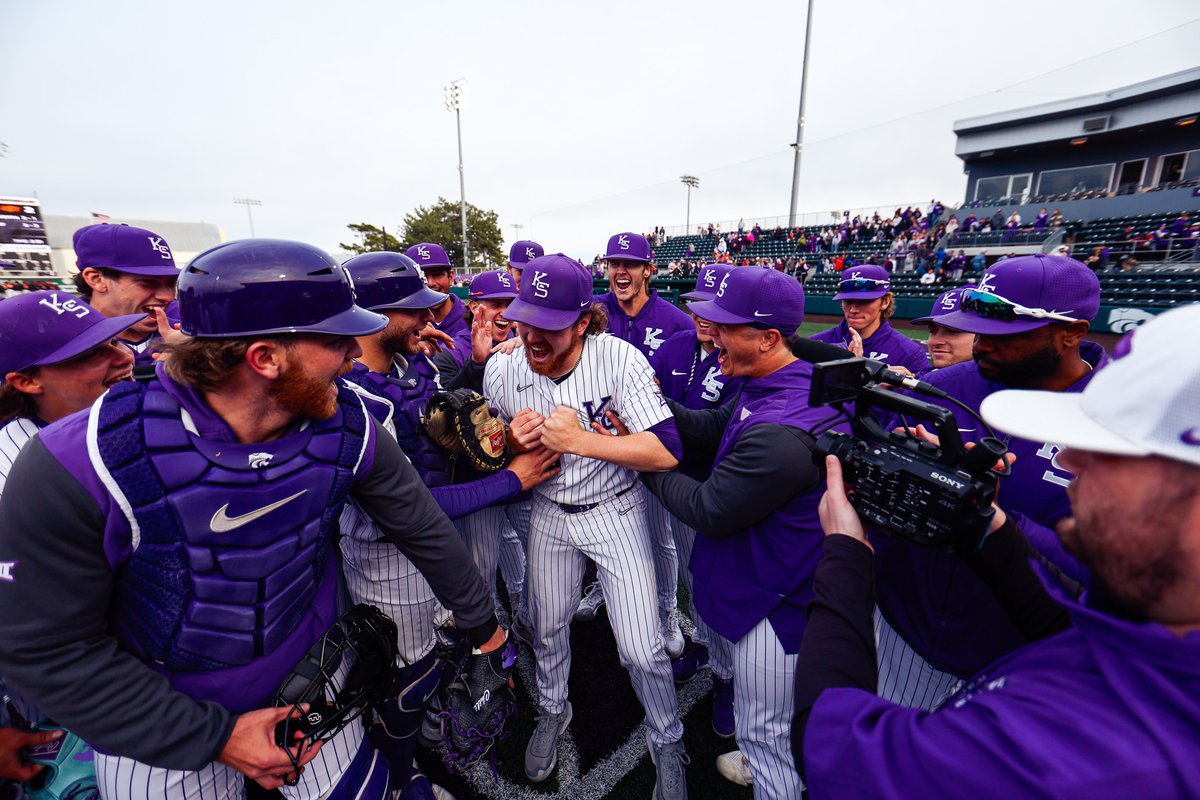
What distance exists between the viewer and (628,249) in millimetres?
5020

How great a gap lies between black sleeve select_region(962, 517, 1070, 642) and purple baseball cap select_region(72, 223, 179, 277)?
183 inches

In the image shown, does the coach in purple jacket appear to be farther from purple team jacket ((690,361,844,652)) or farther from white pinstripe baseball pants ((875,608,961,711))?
white pinstripe baseball pants ((875,608,961,711))

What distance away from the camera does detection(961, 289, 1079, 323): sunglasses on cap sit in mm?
1902

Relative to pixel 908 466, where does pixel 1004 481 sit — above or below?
below

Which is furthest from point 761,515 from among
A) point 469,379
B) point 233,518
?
point 469,379

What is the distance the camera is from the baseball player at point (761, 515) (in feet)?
5.98

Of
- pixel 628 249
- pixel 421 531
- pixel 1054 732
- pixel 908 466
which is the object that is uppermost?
pixel 628 249

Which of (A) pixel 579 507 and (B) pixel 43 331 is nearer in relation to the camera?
(B) pixel 43 331

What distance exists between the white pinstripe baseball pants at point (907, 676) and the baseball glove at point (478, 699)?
1.53 metres

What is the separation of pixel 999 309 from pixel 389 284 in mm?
2638

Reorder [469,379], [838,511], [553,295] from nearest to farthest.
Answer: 1. [838,511]
2. [553,295]
3. [469,379]

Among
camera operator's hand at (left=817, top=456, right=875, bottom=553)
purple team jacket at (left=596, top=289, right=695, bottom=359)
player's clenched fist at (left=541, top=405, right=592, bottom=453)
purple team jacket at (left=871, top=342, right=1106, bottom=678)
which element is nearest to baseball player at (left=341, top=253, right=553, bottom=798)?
player's clenched fist at (left=541, top=405, right=592, bottom=453)

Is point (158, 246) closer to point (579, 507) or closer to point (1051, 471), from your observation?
point (579, 507)

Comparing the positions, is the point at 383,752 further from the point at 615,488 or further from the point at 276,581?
the point at 615,488
